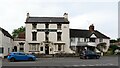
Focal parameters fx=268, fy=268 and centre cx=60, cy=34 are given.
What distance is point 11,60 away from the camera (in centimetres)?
3928

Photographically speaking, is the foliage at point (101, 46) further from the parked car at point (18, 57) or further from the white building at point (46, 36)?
the parked car at point (18, 57)

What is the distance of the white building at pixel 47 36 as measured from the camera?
60.9 meters

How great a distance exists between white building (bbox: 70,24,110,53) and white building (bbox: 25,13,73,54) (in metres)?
6.47

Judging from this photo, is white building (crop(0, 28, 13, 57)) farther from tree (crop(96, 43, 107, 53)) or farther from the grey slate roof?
tree (crop(96, 43, 107, 53))

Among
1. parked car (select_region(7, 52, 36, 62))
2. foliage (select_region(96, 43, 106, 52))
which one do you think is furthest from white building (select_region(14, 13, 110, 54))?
parked car (select_region(7, 52, 36, 62))

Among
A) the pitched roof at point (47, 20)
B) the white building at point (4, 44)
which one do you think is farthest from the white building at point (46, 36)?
the white building at point (4, 44)

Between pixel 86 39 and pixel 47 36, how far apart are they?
44.1 ft

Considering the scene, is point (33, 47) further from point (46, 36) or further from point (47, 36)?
point (47, 36)

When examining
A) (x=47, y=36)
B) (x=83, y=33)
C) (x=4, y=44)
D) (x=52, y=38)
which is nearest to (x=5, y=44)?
(x=4, y=44)

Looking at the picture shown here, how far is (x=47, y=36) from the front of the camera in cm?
6194

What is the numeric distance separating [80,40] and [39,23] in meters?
13.8

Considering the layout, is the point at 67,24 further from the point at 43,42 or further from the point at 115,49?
the point at 115,49

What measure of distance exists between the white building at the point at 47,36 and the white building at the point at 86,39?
6.47m

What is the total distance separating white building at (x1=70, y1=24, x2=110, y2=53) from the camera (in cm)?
6856
